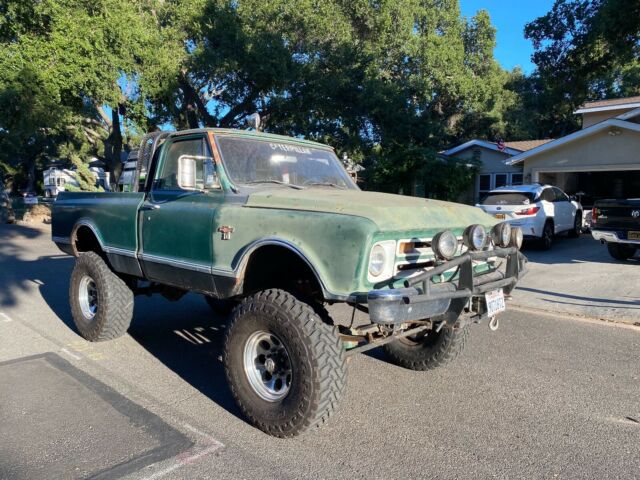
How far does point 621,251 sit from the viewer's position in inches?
418

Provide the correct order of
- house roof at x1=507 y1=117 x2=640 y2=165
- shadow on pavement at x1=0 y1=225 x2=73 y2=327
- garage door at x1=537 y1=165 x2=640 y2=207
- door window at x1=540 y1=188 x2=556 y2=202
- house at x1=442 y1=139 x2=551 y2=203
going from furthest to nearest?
house at x1=442 y1=139 x2=551 y2=203
garage door at x1=537 y1=165 x2=640 y2=207
house roof at x1=507 y1=117 x2=640 y2=165
door window at x1=540 y1=188 x2=556 y2=202
shadow on pavement at x1=0 y1=225 x2=73 y2=327

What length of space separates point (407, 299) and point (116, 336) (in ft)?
11.8

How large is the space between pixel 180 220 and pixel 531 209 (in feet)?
33.6

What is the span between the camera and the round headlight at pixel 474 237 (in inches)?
138

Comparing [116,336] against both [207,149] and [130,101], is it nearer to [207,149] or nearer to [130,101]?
[207,149]

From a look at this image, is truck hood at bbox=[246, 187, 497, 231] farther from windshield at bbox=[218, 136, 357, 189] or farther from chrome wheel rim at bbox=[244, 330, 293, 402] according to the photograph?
chrome wheel rim at bbox=[244, 330, 293, 402]

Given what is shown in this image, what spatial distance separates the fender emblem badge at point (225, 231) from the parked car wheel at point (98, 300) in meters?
2.00

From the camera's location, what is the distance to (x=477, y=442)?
11.1ft

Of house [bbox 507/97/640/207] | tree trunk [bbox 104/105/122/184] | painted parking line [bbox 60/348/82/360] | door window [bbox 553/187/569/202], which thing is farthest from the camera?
tree trunk [bbox 104/105/122/184]

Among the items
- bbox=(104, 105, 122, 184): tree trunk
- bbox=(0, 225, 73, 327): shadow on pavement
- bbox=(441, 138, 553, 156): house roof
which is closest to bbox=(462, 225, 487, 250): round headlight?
bbox=(0, 225, 73, 327): shadow on pavement

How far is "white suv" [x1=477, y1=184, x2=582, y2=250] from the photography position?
40.5ft

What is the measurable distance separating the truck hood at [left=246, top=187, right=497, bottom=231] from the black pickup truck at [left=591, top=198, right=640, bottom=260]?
23.0 ft

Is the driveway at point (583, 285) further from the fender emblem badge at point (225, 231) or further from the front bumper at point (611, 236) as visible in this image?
the fender emblem badge at point (225, 231)

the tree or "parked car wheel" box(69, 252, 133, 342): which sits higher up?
the tree
